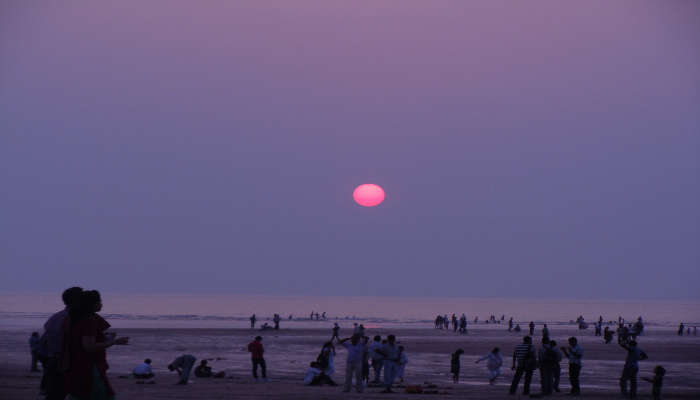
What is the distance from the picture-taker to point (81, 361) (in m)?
8.91

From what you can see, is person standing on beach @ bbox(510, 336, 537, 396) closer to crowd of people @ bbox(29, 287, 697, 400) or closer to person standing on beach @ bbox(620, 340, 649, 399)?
crowd of people @ bbox(29, 287, 697, 400)

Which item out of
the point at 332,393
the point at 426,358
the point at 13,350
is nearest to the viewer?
the point at 332,393

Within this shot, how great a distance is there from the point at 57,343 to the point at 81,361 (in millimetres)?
1490

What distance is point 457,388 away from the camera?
23.7 metres

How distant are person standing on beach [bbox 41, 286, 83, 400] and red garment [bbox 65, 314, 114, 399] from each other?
0.16m

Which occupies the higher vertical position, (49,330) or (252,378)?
(49,330)

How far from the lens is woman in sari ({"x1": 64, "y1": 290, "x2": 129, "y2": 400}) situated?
8836 millimetres

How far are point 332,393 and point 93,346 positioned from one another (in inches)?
509

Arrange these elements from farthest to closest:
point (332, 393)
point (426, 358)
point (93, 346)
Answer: point (426, 358) → point (332, 393) → point (93, 346)

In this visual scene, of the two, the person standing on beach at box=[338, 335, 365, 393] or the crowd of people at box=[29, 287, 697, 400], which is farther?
the person standing on beach at box=[338, 335, 365, 393]

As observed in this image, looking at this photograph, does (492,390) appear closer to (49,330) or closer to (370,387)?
(370,387)

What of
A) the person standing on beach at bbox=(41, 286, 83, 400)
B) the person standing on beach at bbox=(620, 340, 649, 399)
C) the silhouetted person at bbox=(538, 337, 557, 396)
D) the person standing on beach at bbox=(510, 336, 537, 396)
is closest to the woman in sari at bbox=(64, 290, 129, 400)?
the person standing on beach at bbox=(41, 286, 83, 400)

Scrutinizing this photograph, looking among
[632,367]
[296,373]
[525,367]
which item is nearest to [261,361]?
[296,373]

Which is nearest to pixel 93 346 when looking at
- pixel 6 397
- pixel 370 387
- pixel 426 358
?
pixel 6 397
